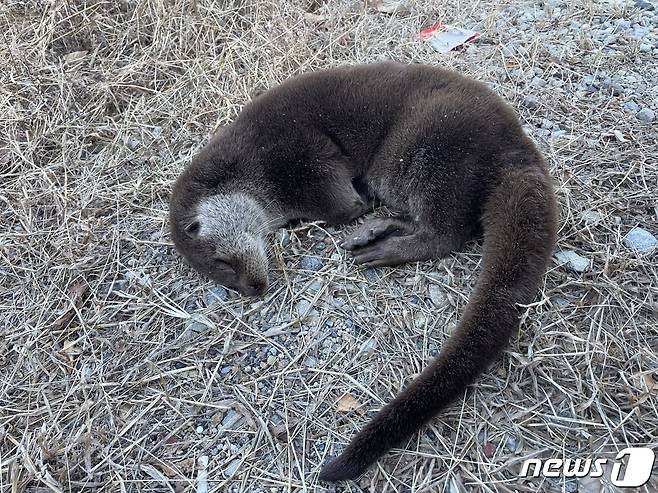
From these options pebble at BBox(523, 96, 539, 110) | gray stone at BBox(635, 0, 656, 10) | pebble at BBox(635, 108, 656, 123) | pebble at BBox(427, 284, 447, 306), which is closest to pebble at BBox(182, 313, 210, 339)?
pebble at BBox(427, 284, 447, 306)

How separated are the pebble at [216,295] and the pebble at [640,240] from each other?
1.90 meters

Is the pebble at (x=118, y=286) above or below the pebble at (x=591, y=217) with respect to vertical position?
below

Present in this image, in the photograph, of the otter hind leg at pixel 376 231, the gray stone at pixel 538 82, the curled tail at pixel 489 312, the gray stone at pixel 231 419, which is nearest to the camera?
the curled tail at pixel 489 312

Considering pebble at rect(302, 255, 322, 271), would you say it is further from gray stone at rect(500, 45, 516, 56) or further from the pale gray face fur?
gray stone at rect(500, 45, 516, 56)

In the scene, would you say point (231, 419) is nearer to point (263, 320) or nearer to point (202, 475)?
point (202, 475)

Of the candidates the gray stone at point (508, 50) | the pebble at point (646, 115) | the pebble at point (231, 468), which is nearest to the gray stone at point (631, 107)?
the pebble at point (646, 115)

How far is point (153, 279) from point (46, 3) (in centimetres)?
284

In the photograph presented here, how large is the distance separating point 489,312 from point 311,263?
0.98 meters

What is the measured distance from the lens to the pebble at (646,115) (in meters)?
3.04

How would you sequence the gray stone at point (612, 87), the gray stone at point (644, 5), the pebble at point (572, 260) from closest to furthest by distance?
the pebble at point (572, 260) < the gray stone at point (612, 87) < the gray stone at point (644, 5)

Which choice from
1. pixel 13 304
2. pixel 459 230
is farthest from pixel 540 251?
pixel 13 304

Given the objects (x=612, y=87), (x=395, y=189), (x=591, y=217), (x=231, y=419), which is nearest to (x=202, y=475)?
(x=231, y=419)

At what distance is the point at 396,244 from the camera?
2.60 meters

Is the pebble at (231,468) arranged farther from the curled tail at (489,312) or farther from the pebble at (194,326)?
A: the pebble at (194,326)
